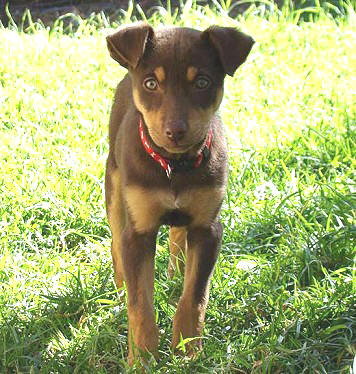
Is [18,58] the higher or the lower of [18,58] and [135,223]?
the lower

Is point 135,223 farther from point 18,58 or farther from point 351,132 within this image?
point 18,58

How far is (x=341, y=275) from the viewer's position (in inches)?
180

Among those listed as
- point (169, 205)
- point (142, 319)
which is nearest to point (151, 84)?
point (169, 205)

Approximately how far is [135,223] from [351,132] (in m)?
2.39

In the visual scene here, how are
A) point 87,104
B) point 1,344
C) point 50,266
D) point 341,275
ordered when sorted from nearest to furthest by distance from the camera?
point 1,344
point 341,275
point 50,266
point 87,104

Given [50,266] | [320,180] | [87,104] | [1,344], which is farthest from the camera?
[87,104]

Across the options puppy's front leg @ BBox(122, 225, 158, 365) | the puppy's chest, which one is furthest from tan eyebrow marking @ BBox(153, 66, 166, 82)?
puppy's front leg @ BBox(122, 225, 158, 365)

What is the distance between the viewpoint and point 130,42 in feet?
13.2

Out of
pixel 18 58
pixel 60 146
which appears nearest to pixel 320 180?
pixel 60 146

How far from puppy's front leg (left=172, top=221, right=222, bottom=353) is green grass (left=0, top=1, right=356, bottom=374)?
0.38ft

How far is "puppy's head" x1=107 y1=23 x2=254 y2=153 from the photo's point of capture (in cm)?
387

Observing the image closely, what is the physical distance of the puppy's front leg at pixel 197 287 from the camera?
13.8ft

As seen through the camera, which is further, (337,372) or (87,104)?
(87,104)

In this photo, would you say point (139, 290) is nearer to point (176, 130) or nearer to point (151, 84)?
point (176, 130)
